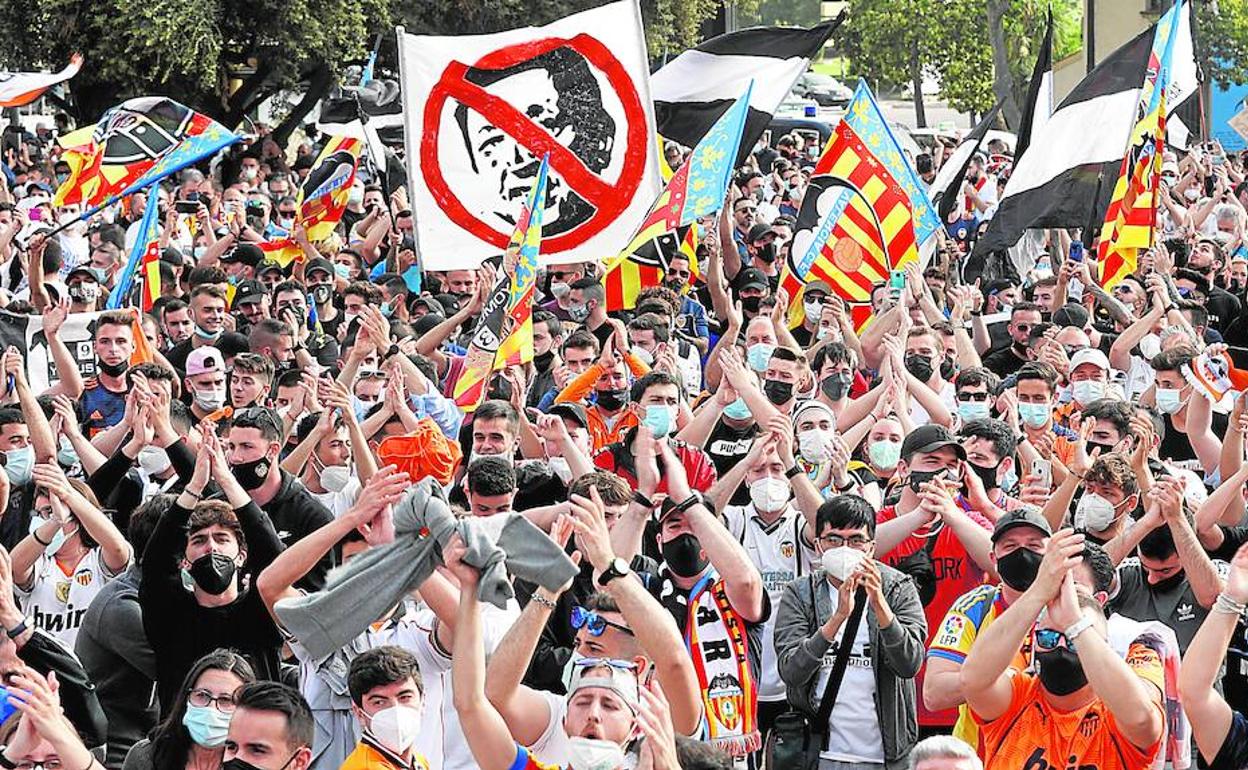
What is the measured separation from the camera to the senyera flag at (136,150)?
15.1 m

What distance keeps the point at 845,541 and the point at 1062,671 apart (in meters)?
1.27

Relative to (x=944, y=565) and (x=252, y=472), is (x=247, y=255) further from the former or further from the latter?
(x=944, y=565)

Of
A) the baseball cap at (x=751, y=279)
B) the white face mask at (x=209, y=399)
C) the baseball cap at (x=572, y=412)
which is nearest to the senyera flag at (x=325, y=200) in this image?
the baseball cap at (x=751, y=279)

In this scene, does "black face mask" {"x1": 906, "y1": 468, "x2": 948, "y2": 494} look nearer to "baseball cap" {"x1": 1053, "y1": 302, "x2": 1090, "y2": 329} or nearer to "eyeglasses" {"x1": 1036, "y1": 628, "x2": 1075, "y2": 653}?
"eyeglasses" {"x1": 1036, "y1": 628, "x2": 1075, "y2": 653}

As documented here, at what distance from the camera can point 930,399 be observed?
10.4 m

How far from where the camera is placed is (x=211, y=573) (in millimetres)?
6891

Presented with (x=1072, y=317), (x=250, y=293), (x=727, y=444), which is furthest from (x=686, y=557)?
(x=250, y=293)

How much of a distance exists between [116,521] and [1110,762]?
4.84m

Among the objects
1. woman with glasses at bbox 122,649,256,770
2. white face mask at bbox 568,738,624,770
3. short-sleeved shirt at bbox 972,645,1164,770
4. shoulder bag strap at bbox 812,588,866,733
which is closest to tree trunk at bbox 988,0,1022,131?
shoulder bag strap at bbox 812,588,866,733

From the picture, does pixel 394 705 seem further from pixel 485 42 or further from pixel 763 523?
pixel 485 42

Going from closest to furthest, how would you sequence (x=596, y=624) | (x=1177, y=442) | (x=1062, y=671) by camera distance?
(x=1062, y=671)
(x=596, y=624)
(x=1177, y=442)

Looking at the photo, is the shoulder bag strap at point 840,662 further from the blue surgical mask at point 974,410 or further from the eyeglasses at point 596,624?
the blue surgical mask at point 974,410

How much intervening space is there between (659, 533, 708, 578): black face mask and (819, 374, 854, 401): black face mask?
3320 millimetres

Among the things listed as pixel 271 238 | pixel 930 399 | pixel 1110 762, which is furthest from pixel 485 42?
pixel 1110 762
